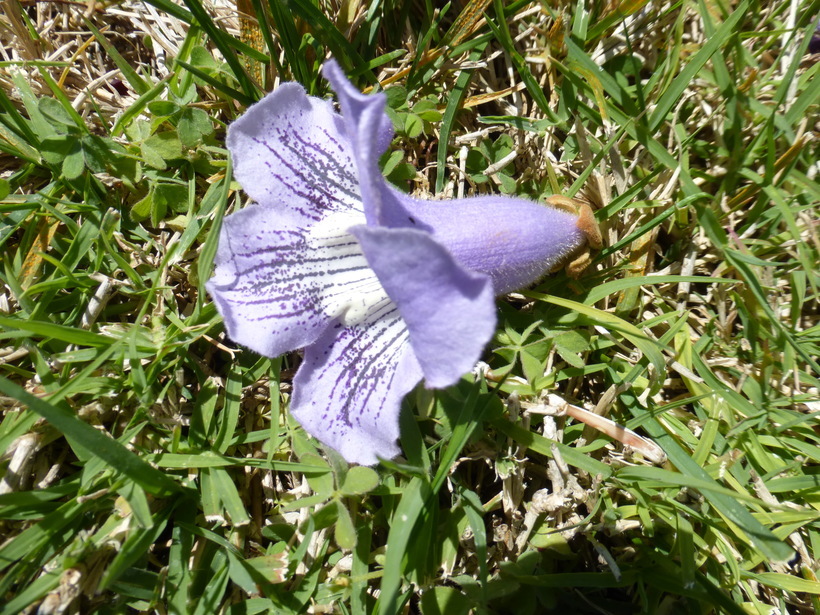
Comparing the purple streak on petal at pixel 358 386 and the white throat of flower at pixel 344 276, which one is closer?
the purple streak on petal at pixel 358 386

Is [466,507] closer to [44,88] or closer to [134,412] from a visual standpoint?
[134,412]

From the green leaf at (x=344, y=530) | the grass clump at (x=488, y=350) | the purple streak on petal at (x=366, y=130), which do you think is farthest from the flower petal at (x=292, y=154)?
the green leaf at (x=344, y=530)

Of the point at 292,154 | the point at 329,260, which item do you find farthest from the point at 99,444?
the point at 292,154

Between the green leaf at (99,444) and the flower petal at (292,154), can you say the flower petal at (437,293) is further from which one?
the green leaf at (99,444)

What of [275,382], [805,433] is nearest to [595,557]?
[805,433]

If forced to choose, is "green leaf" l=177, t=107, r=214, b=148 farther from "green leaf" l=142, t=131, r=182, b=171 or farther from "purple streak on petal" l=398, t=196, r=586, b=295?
"purple streak on petal" l=398, t=196, r=586, b=295

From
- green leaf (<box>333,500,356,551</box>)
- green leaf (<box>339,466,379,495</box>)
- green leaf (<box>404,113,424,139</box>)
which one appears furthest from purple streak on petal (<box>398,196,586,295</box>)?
green leaf (<box>333,500,356,551</box>)

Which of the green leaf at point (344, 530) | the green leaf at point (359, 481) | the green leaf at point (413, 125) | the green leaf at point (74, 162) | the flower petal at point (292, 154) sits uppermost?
the green leaf at point (74, 162)
